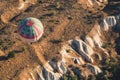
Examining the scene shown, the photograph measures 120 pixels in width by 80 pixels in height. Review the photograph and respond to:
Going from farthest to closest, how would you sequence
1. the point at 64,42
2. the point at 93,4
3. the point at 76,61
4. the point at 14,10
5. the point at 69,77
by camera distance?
the point at 93,4 < the point at 14,10 < the point at 64,42 < the point at 76,61 < the point at 69,77

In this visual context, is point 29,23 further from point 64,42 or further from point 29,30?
point 64,42

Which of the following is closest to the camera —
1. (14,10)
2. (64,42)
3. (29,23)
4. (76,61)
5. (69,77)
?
(29,23)

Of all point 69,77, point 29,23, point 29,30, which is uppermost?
point 29,23

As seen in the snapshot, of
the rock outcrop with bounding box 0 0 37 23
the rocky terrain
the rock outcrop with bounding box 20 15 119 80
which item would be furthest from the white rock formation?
the rock outcrop with bounding box 0 0 37 23

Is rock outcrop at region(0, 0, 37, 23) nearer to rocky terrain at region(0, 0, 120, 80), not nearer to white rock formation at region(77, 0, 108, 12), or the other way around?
rocky terrain at region(0, 0, 120, 80)

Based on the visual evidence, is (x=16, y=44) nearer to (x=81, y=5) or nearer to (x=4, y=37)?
(x=4, y=37)

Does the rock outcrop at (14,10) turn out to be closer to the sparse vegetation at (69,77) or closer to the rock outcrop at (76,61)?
the rock outcrop at (76,61)

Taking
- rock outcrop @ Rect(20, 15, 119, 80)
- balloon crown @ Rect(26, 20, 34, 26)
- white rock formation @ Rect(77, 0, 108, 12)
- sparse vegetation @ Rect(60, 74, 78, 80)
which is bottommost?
sparse vegetation @ Rect(60, 74, 78, 80)

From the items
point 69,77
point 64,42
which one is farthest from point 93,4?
point 69,77

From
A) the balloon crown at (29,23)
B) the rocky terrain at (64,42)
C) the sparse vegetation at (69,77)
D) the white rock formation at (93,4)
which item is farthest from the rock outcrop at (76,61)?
the balloon crown at (29,23)
